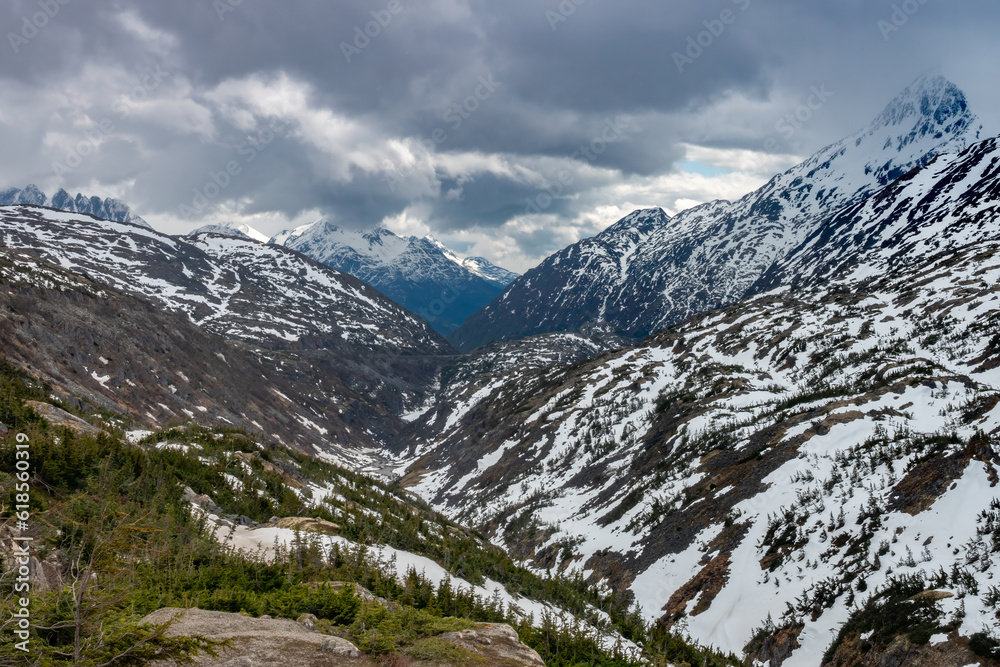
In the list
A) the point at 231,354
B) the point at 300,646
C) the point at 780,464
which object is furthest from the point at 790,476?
the point at 231,354

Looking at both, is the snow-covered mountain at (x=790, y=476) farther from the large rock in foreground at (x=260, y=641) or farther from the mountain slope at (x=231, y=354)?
the mountain slope at (x=231, y=354)

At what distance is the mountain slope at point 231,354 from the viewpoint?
6044 cm

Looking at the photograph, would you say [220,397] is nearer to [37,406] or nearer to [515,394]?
[515,394]

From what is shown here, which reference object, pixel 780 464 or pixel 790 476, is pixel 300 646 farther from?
pixel 780 464

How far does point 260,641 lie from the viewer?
276 inches

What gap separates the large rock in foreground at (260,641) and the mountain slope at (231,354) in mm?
42174

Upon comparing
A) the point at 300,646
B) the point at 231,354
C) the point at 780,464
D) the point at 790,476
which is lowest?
the point at 300,646

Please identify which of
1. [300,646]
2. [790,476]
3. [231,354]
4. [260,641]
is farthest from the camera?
[231,354]

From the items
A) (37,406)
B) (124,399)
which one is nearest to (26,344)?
(124,399)

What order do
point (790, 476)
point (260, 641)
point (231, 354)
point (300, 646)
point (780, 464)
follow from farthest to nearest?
point (231, 354), point (780, 464), point (790, 476), point (300, 646), point (260, 641)

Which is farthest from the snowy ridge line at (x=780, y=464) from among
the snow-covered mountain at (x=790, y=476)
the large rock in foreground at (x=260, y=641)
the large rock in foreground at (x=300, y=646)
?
the large rock in foreground at (x=260, y=641)

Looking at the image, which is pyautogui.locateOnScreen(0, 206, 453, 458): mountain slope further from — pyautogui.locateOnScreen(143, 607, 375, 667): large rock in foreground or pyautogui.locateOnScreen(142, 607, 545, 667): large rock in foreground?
pyautogui.locateOnScreen(142, 607, 545, 667): large rock in foreground

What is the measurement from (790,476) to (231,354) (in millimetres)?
102463

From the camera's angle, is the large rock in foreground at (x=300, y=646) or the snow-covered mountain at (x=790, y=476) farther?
the snow-covered mountain at (x=790, y=476)
